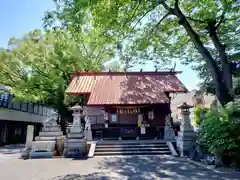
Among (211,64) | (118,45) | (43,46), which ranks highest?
(43,46)

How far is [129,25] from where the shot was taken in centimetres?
1020

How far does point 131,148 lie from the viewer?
448 inches

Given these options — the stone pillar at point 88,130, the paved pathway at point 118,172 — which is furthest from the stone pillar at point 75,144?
the stone pillar at point 88,130

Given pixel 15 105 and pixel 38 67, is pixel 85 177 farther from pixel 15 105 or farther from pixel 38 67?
pixel 15 105

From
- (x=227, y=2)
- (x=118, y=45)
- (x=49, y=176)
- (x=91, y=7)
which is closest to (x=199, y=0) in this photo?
(x=227, y=2)

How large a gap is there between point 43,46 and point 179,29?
13.0 metres

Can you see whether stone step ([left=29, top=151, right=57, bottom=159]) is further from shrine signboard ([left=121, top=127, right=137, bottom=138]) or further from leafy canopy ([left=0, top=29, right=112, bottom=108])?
leafy canopy ([left=0, top=29, right=112, bottom=108])

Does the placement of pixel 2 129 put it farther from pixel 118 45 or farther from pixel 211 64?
pixel 211 64

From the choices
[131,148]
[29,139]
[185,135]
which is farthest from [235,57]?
[29,139]

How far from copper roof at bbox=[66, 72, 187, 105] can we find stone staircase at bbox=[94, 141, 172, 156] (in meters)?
3.06

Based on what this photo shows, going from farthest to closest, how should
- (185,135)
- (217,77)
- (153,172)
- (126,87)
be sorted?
1. (126,87)
2. (185,135)
3. (217,77)
4. (153,172)

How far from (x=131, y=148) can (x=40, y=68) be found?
42.9 feet

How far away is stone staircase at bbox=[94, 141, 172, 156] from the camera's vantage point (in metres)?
10.9

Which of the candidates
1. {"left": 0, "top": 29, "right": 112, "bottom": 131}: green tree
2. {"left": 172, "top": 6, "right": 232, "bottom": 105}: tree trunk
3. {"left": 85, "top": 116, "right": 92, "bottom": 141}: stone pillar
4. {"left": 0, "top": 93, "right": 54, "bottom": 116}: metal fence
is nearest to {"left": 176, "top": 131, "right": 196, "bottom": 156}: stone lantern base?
{"left": 172, "top": 6, "right": 232, "bottom": 105}: tree trunk
